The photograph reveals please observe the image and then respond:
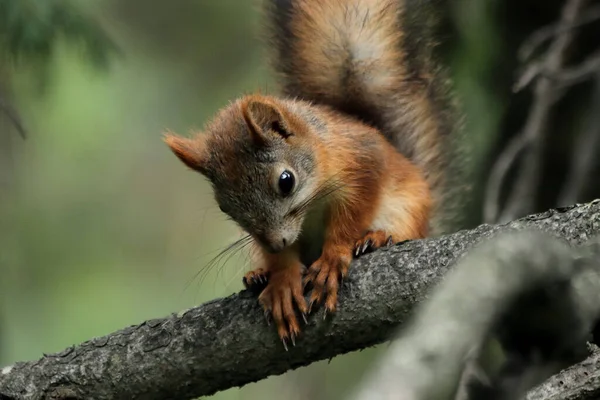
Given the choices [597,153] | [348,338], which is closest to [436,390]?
[348,338]

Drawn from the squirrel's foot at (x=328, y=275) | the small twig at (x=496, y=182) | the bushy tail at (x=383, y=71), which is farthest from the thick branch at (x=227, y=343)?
the bushy tail at (x=383, y=71)

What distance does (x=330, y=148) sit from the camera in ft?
6.58

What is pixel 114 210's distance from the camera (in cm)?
441

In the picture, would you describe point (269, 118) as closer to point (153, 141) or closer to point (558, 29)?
point (558, 29)

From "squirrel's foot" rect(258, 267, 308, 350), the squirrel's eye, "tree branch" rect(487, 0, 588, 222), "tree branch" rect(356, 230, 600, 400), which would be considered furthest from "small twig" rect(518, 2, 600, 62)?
"tree branch" rect(356, 230, 600, 400)

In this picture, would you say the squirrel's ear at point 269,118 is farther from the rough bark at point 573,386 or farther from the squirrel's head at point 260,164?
the rough bark at point 573,386

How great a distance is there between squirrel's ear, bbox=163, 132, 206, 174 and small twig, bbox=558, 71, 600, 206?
3.29ft

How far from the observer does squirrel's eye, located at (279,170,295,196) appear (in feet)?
5.97

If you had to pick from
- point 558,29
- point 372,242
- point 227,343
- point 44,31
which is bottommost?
point 227,343

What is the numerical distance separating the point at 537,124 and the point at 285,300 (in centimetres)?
101

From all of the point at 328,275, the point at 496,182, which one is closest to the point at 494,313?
the point at 328,275

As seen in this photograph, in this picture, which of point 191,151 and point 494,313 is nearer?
point 494,313

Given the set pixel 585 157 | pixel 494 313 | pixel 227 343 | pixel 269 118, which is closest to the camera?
pixel 494 313

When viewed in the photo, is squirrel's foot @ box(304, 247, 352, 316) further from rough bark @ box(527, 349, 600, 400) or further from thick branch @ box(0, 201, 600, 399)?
rough bark @ box(527, 349, 600, 400)
